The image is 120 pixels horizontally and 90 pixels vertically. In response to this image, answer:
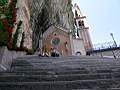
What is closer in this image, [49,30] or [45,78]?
[45,78]

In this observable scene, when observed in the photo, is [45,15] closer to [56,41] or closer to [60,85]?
[56,41]

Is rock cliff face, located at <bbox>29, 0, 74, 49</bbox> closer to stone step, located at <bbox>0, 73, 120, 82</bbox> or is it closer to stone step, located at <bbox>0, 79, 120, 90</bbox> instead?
stone step, located at <bbox>0, 73, 120, 82</bbox>

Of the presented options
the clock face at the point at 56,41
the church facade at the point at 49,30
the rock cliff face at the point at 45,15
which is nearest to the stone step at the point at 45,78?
the church facade at the point at 49,30

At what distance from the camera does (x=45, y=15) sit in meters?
35.4

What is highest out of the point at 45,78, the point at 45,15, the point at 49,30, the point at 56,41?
the point at 45,15

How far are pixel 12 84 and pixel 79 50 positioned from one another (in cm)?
3037

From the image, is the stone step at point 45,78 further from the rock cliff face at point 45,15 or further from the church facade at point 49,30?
the rock cliff face at point 45,15

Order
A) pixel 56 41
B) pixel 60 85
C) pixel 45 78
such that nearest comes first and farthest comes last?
pixel 60 85, pixel 45 78, pixel 56 41

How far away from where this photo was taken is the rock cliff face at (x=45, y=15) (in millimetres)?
32625

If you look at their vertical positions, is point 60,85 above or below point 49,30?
below

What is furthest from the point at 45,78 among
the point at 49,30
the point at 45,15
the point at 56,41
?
the point at 45,15

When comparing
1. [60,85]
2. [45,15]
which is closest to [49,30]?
[45,15]

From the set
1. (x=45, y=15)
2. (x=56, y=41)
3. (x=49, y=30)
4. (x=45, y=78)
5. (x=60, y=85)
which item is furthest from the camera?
(x=45, y=15)

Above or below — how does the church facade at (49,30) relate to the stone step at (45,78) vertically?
above
